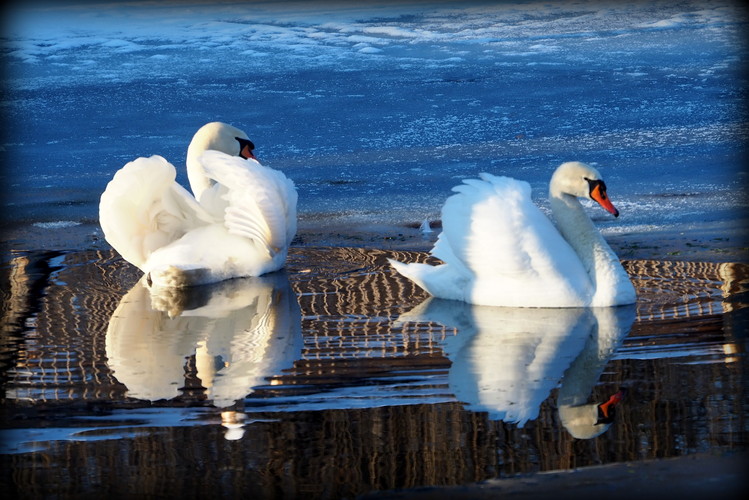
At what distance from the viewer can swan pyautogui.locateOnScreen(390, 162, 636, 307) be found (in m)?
5.59

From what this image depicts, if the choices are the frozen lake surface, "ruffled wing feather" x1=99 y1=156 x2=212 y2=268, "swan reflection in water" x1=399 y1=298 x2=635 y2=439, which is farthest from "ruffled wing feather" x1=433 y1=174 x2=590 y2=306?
the frozen lake surface

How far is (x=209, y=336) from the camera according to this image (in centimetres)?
540

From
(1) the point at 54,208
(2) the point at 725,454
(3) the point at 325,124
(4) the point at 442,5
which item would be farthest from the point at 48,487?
(4) the point at 442,5

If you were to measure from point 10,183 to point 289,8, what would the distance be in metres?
7.24

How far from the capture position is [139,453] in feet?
12.6

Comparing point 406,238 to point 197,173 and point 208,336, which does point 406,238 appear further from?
point 208,336

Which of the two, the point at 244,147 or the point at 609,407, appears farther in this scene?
the point at 244,147

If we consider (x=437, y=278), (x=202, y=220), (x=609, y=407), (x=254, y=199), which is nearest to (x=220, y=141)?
(x=202, y=220)

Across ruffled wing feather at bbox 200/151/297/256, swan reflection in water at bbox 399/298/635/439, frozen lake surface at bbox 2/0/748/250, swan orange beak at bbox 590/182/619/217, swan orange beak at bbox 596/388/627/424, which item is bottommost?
swan orange beak at bbox 596/388/627/424

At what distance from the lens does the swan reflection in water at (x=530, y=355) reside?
4.22 metres

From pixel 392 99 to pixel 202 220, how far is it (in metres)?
4.77

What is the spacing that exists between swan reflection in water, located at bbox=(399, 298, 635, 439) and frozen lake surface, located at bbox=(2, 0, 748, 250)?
187cm

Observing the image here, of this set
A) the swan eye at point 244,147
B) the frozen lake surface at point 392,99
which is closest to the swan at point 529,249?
the frozen lake surface at point 392,99

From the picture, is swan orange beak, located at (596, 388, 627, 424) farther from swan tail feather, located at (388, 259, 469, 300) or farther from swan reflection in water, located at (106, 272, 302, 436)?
swan tail feather, located at (388, 259, 469, 300)
